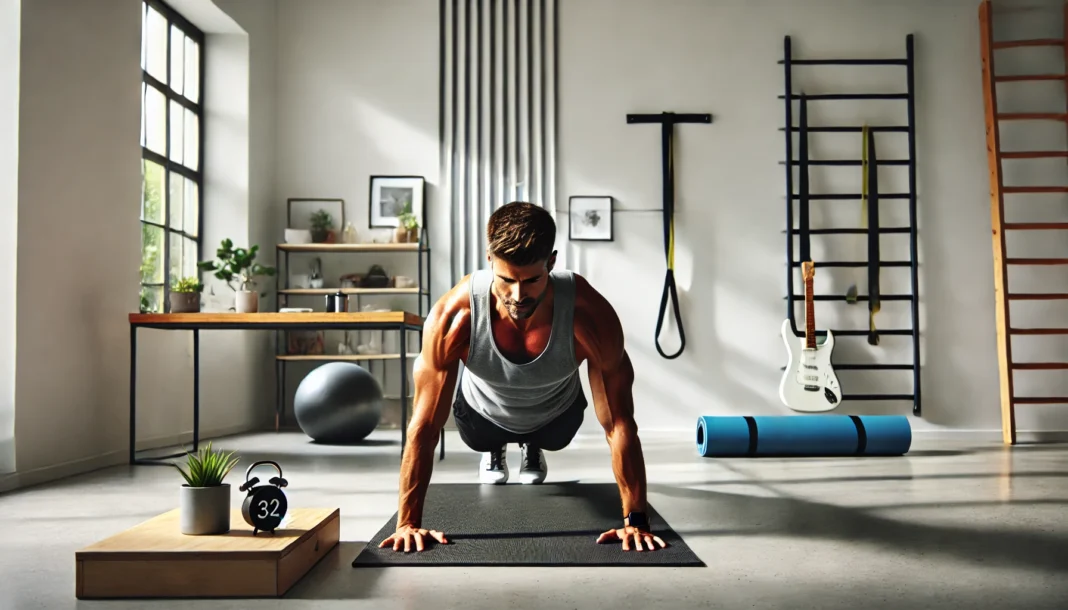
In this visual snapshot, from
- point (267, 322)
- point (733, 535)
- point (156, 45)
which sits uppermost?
point (156, 45)

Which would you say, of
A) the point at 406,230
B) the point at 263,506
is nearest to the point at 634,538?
the point at 263,506

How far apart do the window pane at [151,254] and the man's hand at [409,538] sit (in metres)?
3.82

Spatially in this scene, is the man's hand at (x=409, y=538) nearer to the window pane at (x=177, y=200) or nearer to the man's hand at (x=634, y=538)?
the man's hand at (x=634, y=538)

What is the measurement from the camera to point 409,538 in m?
2.50

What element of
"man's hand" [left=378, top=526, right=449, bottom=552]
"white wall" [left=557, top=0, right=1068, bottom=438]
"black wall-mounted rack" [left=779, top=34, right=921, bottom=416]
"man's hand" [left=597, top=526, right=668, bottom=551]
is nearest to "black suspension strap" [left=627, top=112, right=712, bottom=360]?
"white wall" [left=557, top=0, right=1068, bottom=438]

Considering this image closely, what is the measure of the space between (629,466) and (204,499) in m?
1.13

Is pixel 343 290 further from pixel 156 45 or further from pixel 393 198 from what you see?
pixel 156 45

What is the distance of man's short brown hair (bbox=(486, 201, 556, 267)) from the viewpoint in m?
2.32

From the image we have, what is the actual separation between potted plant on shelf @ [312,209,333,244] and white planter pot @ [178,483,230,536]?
15.5 feet

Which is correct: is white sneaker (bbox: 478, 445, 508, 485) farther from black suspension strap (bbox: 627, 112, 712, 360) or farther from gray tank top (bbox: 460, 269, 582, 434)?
black suspension strap (bbox: 627, 112, 712, 360)

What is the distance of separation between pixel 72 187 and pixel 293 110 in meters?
2.93

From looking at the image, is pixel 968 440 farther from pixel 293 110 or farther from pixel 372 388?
pixel 293 110

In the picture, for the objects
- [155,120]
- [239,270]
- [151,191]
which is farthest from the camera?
[155,120]

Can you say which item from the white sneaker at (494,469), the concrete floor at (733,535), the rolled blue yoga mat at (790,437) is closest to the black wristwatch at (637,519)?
the concrete floor at (733,535)
